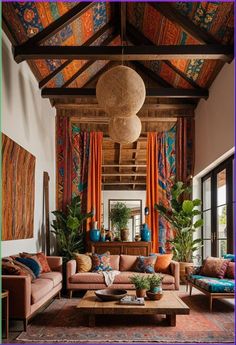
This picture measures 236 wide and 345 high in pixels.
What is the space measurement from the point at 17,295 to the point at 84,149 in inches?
229

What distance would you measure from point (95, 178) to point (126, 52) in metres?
4.21

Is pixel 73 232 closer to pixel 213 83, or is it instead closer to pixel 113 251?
pixel 113 251

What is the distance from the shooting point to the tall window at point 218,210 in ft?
25.6

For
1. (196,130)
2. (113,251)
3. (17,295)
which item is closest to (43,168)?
(113,251)

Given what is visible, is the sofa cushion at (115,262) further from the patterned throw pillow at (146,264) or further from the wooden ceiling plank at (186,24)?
the wooden ceiling plank at (186,24)

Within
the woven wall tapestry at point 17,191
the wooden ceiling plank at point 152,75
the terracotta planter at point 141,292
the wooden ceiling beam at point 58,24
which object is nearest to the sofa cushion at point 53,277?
the woven wall tapestry at point 17,191

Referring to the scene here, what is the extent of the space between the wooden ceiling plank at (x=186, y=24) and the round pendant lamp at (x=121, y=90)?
2.30m

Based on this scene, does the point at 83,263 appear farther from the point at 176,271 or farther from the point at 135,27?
the point at 135,27

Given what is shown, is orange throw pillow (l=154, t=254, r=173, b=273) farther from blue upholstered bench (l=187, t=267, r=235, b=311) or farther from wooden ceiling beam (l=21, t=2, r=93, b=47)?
wooden ceiling beam (l=21, t=2, r=93, b=47)

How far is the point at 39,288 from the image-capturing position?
5543 mm

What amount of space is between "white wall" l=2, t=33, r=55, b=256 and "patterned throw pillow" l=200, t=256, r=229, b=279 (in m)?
3.06

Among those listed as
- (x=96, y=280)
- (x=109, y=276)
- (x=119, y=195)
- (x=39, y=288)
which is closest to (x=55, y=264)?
(x=96, y=280)

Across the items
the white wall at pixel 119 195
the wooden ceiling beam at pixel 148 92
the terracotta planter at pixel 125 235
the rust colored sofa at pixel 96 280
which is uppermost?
the wooden ceiling beam at pixel 148 92

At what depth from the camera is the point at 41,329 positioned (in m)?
5.14
